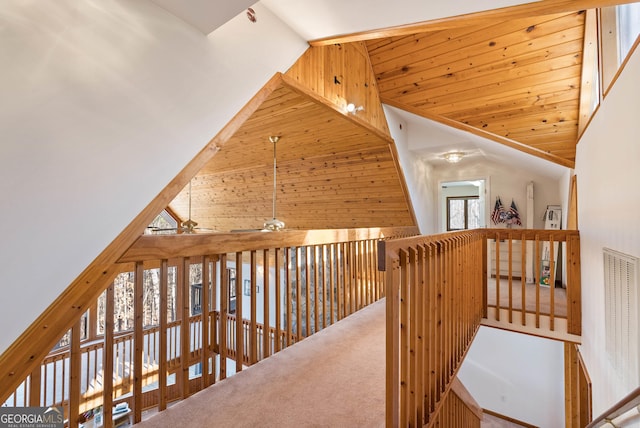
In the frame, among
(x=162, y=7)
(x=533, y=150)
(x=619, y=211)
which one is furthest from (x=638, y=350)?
(x=162, y=7)

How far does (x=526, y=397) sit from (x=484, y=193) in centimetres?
367

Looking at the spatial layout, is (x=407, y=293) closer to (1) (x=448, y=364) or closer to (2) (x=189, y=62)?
(1) (x=448, y=364)

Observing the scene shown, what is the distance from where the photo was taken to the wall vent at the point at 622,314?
70.8 inches

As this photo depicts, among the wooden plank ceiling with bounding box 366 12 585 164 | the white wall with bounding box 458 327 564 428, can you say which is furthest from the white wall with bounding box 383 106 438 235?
the white wall with bounding box 458 327 564 428

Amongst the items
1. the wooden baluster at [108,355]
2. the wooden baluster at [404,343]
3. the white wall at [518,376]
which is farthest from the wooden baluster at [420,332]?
the white wall at [518,376]

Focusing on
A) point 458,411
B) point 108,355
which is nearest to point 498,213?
point 458,411

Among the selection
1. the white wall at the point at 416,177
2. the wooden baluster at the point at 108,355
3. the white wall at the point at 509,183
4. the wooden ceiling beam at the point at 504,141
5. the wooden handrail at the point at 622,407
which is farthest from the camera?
the white wall at the point at 509,183

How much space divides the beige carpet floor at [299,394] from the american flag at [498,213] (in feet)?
14.0

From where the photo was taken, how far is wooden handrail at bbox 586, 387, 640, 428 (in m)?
1.00

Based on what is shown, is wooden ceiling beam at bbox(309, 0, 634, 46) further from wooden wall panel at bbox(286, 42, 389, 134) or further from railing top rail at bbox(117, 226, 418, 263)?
railing top rail at bbox(117, 226, 418, 263)

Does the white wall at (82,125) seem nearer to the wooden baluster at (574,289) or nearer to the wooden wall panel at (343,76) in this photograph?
the wooden wall panel at (343,76)

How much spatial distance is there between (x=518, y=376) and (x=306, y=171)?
5.28m

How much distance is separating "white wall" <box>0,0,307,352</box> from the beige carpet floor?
92 centimetres

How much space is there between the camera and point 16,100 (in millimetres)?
1229
